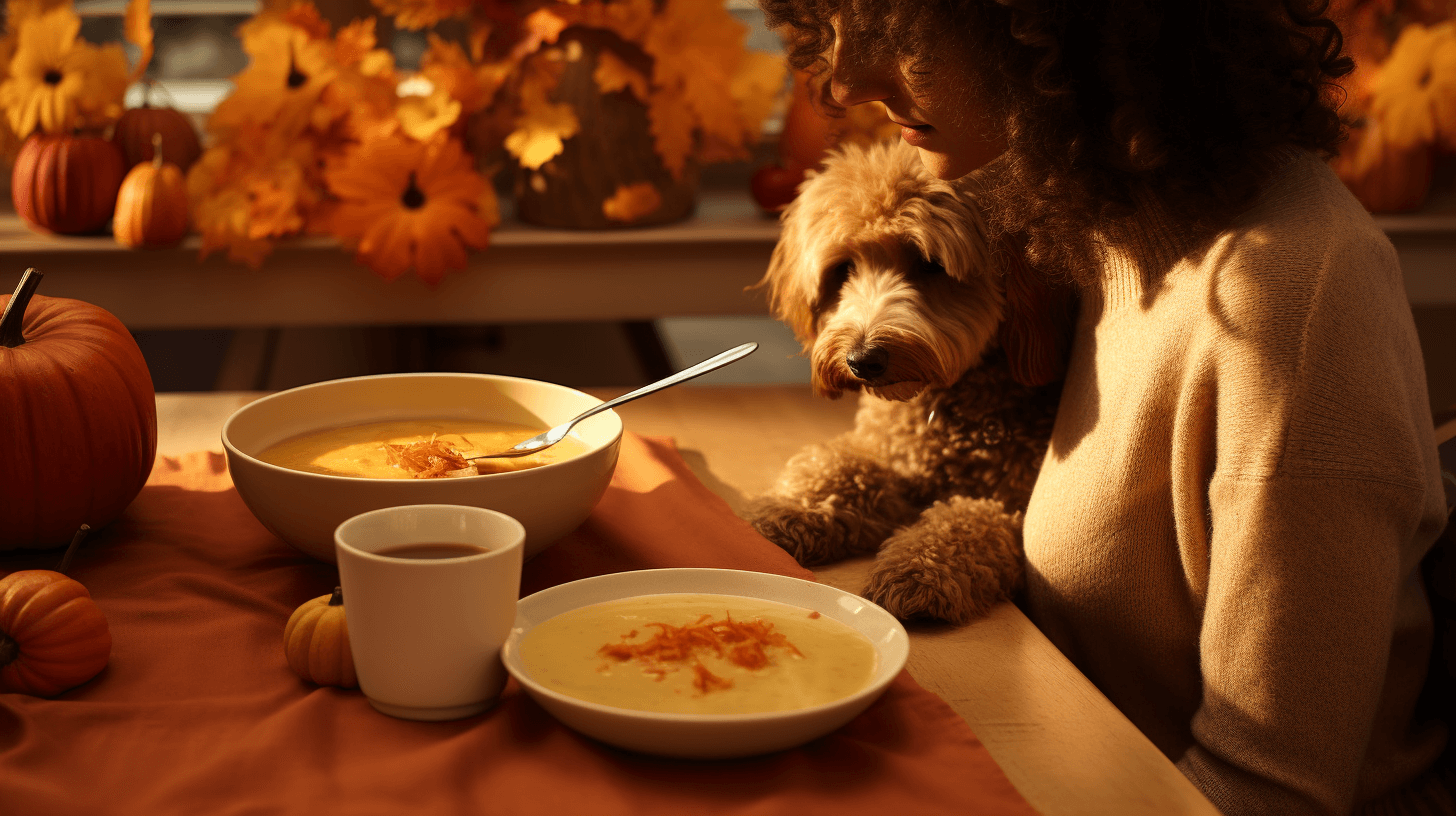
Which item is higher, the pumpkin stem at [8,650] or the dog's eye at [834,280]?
the dog's eye at [834,280]

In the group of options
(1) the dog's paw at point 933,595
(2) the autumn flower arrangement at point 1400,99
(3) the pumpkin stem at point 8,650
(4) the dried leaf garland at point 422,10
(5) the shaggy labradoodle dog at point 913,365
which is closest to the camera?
(3) the pumpkin stem at point 8,650

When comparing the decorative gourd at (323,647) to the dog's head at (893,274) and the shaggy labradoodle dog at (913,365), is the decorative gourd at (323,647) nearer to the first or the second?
the shaggy labradoodle dog at (913,365)

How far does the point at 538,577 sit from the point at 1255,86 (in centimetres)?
77

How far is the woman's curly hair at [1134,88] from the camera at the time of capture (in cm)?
92

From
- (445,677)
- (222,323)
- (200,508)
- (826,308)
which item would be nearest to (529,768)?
(445,677)

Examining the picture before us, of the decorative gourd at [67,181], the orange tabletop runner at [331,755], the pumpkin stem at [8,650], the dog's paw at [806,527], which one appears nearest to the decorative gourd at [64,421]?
the orange tabletop runner at [331,755]

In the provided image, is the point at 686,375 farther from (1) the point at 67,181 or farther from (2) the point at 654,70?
(1) the point at 67,181

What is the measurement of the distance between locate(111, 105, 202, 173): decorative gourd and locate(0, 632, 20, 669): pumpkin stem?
1.77 metres

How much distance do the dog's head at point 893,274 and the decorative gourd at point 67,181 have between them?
1.56 m

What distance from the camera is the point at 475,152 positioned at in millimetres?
2256

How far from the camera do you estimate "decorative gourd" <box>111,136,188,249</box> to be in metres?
2.15

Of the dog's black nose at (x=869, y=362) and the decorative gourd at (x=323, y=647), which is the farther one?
the dog's black nose at (x=869, y=362)

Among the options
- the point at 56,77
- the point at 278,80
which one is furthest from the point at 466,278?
the point at 56,77

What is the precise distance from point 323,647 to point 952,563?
609mm
